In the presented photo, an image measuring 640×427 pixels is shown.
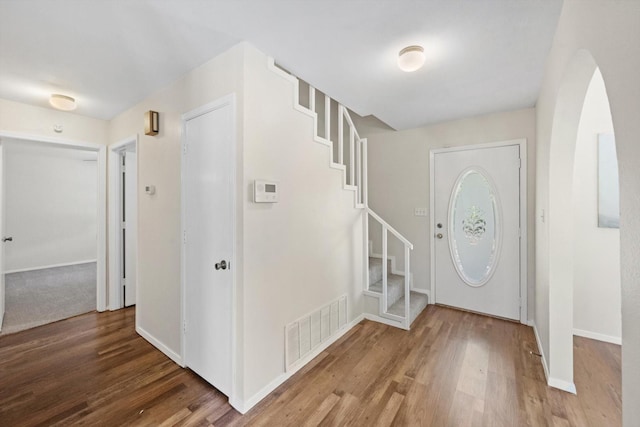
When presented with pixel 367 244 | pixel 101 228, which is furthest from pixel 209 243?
pixel 101 228

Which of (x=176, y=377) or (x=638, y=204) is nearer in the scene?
(x=638, y=204)

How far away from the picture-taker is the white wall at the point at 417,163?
2859mm

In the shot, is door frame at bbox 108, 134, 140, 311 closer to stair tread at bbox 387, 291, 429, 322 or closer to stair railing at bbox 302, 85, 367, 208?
stair railing at bbox 302, 85, 367, 208

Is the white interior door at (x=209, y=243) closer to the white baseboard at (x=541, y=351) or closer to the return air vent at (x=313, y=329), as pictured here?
the return air vent at (x=313, y=329)

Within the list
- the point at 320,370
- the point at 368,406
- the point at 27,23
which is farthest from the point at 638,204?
the point at 27,23

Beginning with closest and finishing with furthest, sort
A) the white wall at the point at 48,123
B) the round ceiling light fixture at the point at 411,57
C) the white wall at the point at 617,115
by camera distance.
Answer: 1. the white wall at the point at 617,115
2. the round ceiling light fixture at the point at 411,57
3. the white wall at the point at 48,123

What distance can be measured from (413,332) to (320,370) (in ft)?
3.74

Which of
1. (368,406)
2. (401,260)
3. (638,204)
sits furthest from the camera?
(401,260)

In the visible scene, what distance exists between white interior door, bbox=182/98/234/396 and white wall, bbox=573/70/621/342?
3.29 metres

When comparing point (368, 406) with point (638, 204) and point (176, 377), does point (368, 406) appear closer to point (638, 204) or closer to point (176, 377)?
point (176, 377)

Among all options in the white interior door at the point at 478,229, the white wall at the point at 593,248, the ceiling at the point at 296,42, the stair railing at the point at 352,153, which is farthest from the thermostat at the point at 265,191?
the white wall at the point at 593,248

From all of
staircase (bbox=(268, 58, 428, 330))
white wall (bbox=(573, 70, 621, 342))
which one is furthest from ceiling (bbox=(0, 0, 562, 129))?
white wall (bbox=(573, 70, 621, 342))

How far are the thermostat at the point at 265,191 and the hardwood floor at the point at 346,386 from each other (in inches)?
54.2

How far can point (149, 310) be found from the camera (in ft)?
8.34
